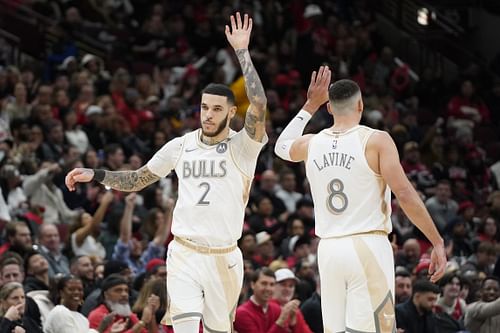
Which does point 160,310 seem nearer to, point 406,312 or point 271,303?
point 271,303

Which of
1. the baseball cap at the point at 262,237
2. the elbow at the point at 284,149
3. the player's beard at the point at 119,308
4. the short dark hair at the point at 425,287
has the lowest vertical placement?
the player's beard at the point at 119,308

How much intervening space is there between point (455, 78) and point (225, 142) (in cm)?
1649

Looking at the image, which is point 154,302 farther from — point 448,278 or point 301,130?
point 448,278

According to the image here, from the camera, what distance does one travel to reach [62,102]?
19578mm

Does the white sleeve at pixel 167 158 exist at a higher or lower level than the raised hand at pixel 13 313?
higher

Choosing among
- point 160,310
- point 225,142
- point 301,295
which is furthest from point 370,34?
point 225,142

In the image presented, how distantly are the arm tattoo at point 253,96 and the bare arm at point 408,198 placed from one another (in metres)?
1.17

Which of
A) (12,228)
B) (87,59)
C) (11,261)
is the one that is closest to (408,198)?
(11,261)

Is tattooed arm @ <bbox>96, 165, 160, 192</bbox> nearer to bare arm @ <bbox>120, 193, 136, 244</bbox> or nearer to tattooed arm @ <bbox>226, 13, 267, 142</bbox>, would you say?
tattooed arm @ <bbox>226, 13, 267, 142</bbox>

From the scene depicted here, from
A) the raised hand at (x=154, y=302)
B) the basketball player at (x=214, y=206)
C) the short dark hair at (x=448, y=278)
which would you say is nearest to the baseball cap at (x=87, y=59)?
the short dark hair at (x=448, y=278)

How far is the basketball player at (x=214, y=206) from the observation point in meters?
9.65

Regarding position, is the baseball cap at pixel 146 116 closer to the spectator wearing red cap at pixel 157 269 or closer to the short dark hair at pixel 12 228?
the short dark hair at pixel 12 228

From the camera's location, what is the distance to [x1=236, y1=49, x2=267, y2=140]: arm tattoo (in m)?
9.66

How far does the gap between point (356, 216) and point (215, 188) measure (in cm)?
131
